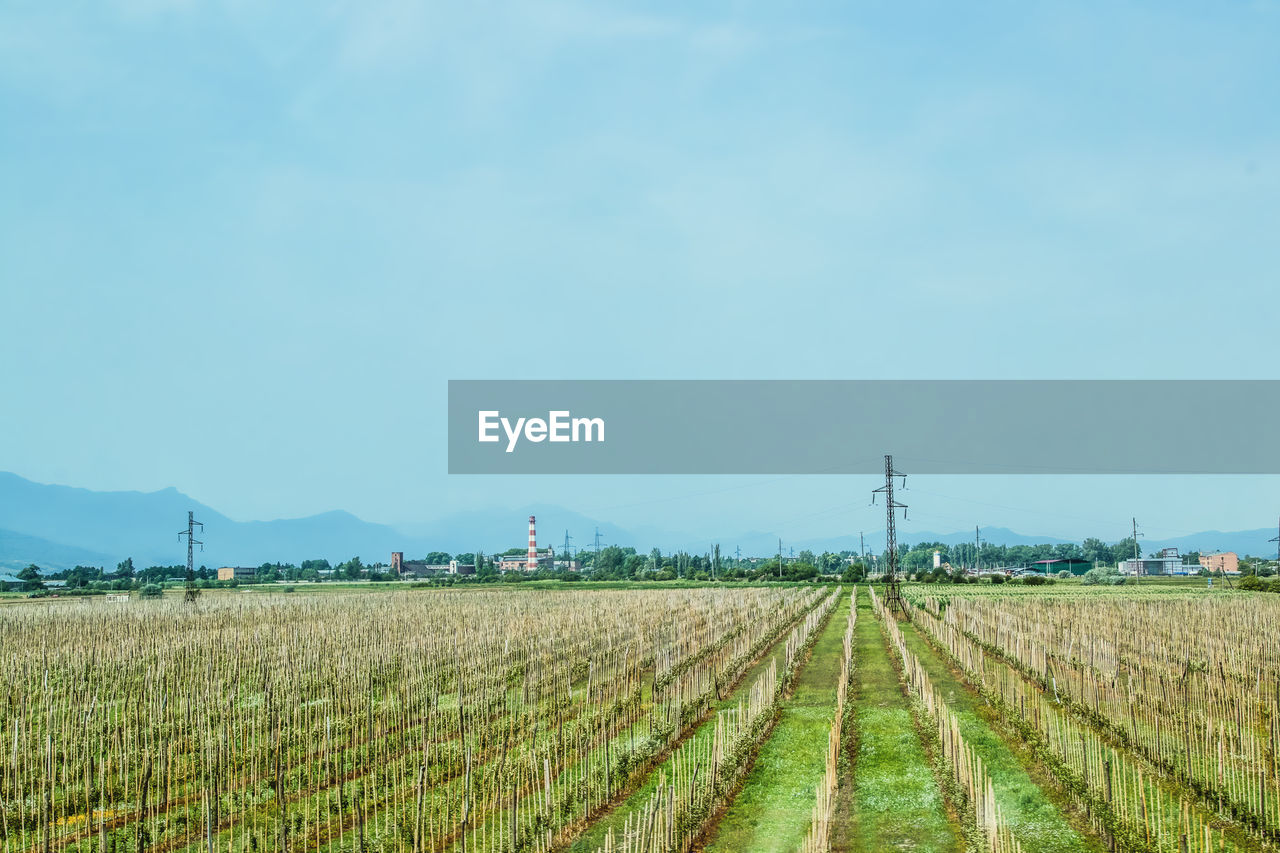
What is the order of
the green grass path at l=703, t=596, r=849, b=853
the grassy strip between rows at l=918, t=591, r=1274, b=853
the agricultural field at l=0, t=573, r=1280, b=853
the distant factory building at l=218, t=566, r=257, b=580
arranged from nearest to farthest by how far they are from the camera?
the grassy strip between rows at l=918, t=591, r=1274, b=853, the agricultural field at l=0, t=573, r=1280, b=853, the green grass path at l=703, t=596, r=849, b=853, the distant factory building at l=218, t=566, r=257, b=580

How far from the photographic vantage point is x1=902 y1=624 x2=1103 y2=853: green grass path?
10594 millimetres

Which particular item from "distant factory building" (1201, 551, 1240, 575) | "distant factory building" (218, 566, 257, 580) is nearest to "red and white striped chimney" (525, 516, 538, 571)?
"distant factory building" (218, 566, 257, 580)

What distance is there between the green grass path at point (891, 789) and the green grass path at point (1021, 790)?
895 mm

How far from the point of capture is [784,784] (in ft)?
42.2

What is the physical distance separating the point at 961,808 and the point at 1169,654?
1544 cm

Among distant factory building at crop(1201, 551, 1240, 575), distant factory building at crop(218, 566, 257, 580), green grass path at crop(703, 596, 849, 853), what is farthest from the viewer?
distant factory building at crop(218, 566, 257, 580)

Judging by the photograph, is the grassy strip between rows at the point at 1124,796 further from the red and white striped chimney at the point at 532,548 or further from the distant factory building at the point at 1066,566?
the red and white striped chimney at the point at 532,548

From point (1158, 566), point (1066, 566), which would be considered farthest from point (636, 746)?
point (1158, 566)

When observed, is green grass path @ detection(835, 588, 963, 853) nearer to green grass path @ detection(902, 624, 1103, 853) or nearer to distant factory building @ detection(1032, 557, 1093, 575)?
green grass path @ detection(902, 624, 1103, 853)

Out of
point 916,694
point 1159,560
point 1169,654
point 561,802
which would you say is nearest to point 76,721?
point 561,802

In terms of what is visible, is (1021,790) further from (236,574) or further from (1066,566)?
(236,574)

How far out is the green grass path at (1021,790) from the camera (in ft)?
34.8

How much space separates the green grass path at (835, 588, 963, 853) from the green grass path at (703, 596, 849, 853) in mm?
600

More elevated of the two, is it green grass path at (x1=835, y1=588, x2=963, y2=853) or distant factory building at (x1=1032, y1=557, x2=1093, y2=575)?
green grass path at (x1=835, y1=588, x2=963, y2=853)
